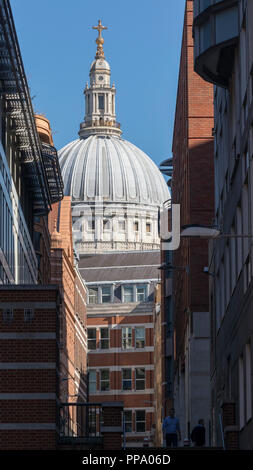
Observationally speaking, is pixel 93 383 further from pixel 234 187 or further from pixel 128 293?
pixel 234 187

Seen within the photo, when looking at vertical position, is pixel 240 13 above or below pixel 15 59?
below

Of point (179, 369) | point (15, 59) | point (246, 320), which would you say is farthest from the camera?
point (179, 369)

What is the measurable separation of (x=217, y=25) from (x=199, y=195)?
2607 centimetres

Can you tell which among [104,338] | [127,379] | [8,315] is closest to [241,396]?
[8,315]

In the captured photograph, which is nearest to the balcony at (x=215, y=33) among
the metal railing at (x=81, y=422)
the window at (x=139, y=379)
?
the metal railing at (x=81, y=422)

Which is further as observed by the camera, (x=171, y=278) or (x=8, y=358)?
(x=171, y=278)

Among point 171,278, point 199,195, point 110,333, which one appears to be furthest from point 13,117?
point 110,333

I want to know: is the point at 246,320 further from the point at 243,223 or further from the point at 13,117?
the point at 13,117

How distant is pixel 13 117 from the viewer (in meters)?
50.0

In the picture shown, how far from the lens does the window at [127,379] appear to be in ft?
460

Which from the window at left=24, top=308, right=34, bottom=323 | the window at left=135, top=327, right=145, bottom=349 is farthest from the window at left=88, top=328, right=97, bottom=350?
the window at left=24, top=308, right=34, bottom=323

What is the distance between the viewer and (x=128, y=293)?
149 meters

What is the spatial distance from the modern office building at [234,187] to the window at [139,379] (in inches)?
3845

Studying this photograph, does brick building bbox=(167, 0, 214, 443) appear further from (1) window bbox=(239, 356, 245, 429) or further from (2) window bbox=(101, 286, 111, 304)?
(2) window bbox=(101, 286, 111, 304)
